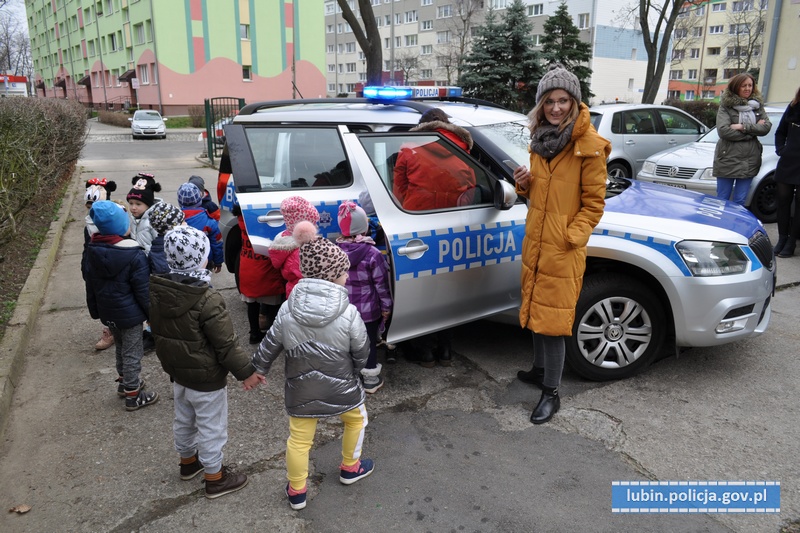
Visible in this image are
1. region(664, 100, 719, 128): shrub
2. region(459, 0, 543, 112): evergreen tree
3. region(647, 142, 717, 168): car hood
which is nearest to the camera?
region(647, 142, 717, 168): car hood

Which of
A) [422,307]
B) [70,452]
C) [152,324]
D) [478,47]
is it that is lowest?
[70,452]

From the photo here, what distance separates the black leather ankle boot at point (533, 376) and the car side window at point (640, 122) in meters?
8.15

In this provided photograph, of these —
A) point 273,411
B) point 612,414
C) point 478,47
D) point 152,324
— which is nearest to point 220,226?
point 273,411

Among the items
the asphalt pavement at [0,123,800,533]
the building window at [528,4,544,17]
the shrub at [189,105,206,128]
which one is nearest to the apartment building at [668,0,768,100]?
the building window at [528,4,544,17]

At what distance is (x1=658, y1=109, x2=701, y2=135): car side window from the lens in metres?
11.1

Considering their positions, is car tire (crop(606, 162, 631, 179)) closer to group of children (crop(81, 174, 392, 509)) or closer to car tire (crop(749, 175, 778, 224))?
car tire (crop(749, 175, 778, 224))

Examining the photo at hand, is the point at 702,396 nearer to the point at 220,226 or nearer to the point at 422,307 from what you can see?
the point at 422,307

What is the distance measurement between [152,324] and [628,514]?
234 cm

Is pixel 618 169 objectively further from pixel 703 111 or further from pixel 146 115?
pixel 146 115

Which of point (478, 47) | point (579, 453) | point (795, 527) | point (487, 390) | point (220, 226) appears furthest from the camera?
point (478, 47)

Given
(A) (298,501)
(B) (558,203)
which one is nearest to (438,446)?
(A) (298,501)

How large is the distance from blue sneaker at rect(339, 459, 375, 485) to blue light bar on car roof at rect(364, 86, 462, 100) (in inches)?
117

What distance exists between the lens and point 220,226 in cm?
520

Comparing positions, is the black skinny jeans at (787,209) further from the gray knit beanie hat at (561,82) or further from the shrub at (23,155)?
the shrub at (23,155)
